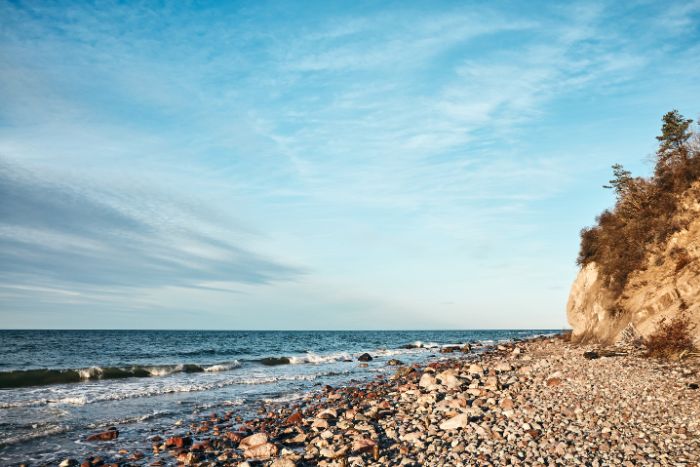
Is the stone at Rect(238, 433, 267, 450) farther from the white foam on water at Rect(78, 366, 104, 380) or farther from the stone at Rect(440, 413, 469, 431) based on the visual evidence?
the white foam on water at Rect(78, 366, 104, 380)

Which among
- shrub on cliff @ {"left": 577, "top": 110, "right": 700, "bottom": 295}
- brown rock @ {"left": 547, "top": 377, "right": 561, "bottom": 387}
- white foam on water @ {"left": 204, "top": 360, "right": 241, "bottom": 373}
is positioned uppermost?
shrub on cliff @ {"left": 577, "top": 110, "right": 700, "bottom": 295}

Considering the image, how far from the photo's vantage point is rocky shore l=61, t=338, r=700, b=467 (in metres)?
9.21

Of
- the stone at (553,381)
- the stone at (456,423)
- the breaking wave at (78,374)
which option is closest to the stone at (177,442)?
the stone at (456,423)

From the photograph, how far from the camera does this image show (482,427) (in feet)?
35.9

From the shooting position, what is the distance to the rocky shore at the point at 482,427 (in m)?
9.21

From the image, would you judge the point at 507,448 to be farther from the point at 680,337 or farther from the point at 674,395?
the point at 680,337

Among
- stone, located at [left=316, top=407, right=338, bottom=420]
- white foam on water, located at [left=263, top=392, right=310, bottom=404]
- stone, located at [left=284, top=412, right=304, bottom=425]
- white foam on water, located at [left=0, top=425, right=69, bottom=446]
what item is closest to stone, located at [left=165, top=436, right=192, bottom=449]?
stone, located at [left=284, top=412, right=304, bottom=425]

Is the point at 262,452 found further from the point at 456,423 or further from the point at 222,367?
the point at 222,367

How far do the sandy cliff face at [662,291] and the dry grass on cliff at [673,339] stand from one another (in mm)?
280

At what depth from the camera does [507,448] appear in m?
9.47

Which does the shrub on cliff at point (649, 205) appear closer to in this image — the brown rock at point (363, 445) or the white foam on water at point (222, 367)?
the brown rock at point (363, 445)

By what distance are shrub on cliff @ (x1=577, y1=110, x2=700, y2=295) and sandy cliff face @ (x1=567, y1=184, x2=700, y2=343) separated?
0.57 meters

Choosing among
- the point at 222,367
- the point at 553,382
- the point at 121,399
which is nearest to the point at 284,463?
the point at 553,382

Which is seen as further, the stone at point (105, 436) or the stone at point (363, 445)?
the stone at point (105, 436)
